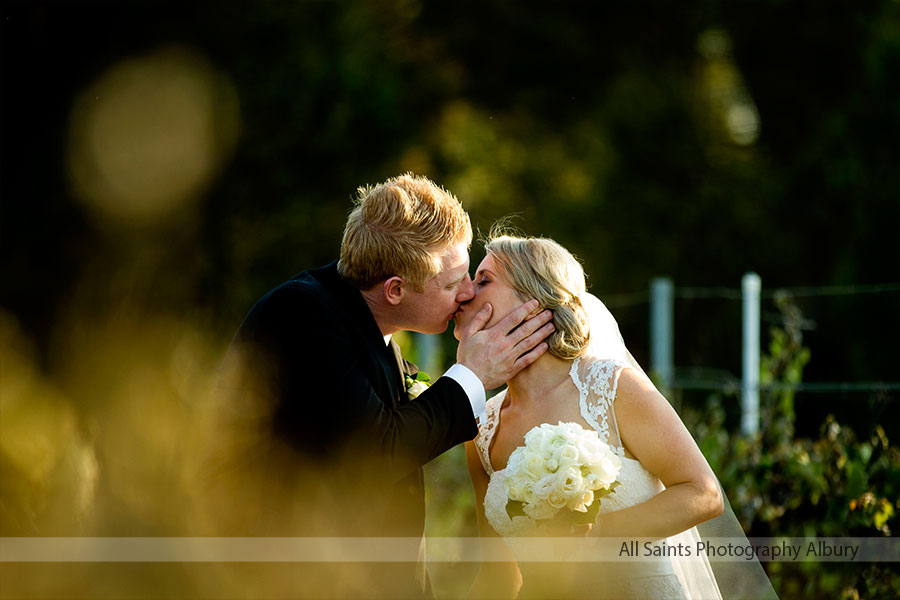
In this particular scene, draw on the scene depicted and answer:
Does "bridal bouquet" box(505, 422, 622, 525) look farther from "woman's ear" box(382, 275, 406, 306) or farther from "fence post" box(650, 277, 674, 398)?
"fence post" box(650, 277, 674, 398)

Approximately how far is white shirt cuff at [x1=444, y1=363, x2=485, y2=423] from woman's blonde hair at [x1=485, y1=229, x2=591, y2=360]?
42 centimetres

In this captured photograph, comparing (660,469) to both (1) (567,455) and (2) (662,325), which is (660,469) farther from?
(2) (662,325)

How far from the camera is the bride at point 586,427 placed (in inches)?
123

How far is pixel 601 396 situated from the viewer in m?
3.26

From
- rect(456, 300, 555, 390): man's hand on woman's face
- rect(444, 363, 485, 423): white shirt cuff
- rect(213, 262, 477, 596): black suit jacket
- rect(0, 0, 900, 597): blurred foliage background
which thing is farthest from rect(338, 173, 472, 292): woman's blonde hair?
rect(0, 0, 900, 597): blurred foliage background

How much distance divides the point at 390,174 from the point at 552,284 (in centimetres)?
821

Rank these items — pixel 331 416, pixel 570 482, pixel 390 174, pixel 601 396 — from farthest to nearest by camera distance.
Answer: pixel 390 174
pixel 601 396
pixel 331 416
pixel 570 482

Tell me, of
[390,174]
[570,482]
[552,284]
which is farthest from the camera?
[390,174]

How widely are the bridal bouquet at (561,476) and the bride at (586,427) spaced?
0.36 feet

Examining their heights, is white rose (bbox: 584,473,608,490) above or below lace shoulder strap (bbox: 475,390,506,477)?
above

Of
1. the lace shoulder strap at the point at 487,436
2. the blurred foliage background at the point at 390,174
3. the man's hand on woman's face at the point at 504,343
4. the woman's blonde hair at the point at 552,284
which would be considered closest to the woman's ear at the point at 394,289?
the man's hand on woman's face at the point at 504,343

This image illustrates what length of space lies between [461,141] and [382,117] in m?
A: 5.16

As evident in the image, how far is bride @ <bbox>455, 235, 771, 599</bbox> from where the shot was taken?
3.12m

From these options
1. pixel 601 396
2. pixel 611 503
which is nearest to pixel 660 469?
pixel 611 503
